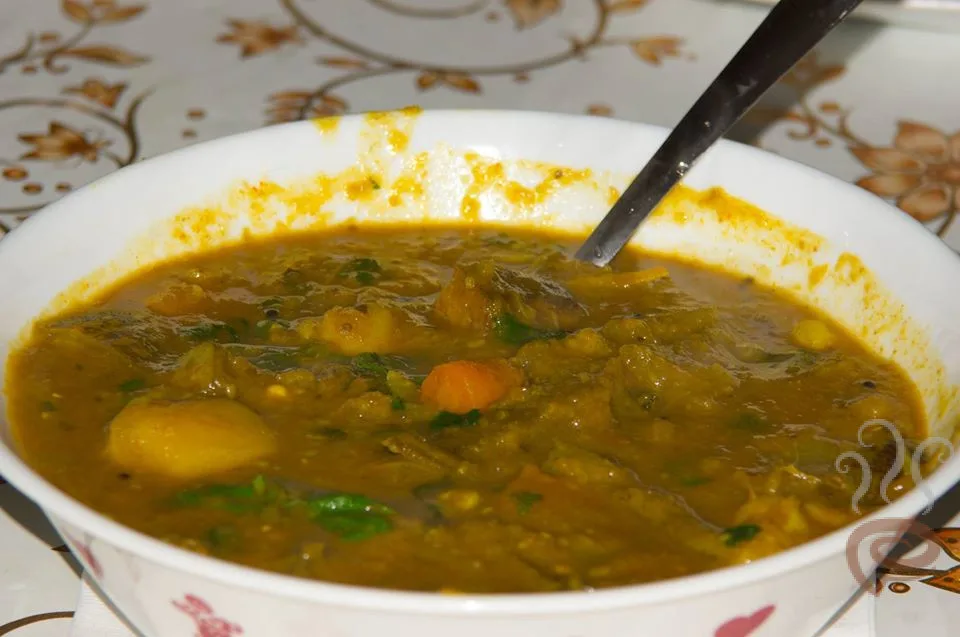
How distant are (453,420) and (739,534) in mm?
641

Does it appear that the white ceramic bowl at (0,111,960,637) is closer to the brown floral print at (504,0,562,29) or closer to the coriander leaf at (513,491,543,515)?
the coriander leaf at (513,491,543,515)

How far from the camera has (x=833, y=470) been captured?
254 cm

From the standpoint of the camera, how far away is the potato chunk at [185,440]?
7.99ft

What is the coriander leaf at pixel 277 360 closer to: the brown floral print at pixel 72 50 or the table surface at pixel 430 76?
the table surface at pixel 430 76

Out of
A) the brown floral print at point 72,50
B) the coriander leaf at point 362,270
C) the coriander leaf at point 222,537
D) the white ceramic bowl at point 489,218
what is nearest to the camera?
the white ceramic bowl at point 489,218

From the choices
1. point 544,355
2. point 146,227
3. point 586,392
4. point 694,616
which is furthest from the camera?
point 146,227

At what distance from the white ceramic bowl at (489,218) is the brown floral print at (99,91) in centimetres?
134

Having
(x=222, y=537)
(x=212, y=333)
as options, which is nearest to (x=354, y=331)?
(x=212, y=333)

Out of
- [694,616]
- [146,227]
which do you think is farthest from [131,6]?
[694,616]

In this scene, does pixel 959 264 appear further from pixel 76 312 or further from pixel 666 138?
pixel 76 312

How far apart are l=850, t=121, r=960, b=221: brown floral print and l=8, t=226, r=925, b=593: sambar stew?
3.31 feet

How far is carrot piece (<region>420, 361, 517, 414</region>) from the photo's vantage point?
2.66 meters

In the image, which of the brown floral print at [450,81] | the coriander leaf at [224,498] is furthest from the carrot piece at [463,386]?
the brown floral print at [450,81]

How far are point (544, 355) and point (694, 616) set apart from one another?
98 centimetres
